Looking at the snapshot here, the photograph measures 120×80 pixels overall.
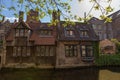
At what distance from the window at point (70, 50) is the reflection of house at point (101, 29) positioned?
22935mm

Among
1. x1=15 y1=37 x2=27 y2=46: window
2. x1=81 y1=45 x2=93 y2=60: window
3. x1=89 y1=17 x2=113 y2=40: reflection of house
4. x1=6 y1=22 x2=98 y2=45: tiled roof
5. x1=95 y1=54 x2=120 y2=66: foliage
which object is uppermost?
x1=89 y1=17 x2=113 y2=40: reflection of house

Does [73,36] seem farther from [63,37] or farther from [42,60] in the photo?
[42,60]

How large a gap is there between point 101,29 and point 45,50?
2752 centimetres

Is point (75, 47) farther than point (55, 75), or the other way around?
point (75, 47)

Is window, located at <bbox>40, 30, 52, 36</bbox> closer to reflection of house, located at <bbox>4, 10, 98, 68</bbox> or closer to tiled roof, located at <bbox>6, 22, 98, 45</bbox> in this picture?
reflection of house, located at <bbox>4, 10, 98, 68</bbox>

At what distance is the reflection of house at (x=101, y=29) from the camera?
54.2 m

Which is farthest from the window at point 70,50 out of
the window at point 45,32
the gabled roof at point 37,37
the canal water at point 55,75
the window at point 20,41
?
the window at point 20,41

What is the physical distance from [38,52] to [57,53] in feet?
10.4

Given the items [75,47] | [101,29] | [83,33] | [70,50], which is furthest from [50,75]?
[101,29]

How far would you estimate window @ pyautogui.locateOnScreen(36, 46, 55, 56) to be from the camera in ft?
104

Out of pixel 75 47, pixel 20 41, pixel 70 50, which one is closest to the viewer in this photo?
pixel 20 41

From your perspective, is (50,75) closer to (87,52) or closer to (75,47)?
(75,47)

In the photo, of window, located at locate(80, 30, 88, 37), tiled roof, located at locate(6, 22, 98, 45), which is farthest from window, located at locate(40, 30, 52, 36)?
window, located at locate(80, 30, 88, 37)

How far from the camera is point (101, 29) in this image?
55.0m
